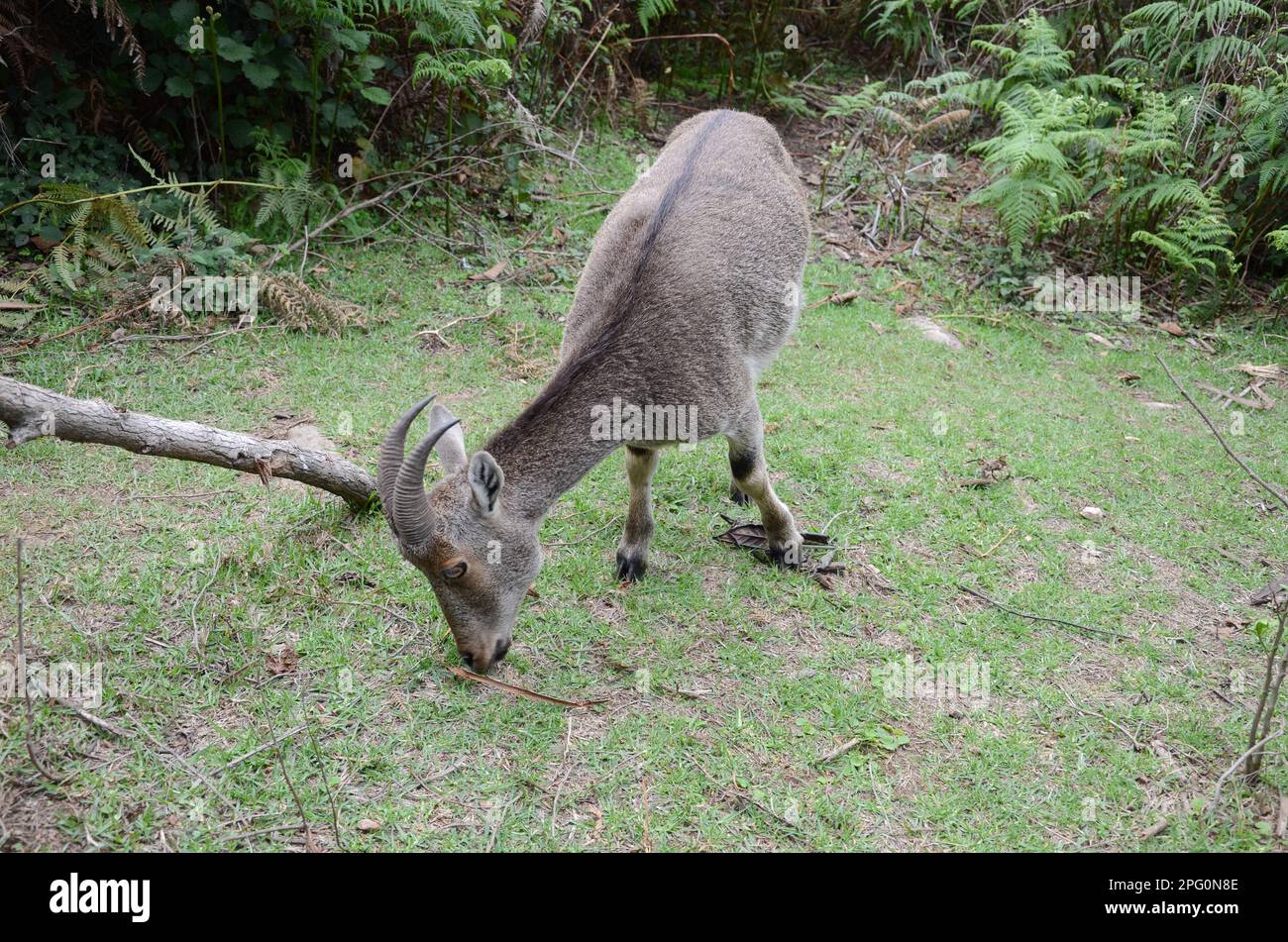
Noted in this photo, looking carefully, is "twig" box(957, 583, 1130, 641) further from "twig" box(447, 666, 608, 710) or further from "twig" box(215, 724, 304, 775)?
"twig" box(215, 724, 304, 775)

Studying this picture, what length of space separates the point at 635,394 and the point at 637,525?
1.14 m

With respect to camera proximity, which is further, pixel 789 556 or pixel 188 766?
pixel 789 556

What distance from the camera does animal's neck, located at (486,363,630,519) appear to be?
5012 millimetres

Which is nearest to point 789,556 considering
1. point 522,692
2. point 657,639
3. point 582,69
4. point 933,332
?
point 657,639

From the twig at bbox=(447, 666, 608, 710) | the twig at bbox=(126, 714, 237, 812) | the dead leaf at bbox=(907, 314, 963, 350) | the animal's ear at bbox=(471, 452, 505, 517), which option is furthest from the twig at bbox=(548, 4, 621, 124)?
the twig at bbox=(126, 714, 237, 812)

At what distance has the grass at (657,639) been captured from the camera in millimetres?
4305

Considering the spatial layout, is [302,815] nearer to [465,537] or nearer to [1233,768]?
[465,537]

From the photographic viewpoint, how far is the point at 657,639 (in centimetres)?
552

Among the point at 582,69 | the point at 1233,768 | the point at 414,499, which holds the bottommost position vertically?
the point at 1233,768

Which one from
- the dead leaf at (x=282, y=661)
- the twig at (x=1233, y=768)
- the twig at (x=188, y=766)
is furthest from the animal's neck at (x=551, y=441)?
the twig at (x=1233, y=768)

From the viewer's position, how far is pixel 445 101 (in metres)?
10.4

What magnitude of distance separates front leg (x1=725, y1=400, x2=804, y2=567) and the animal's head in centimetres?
151
